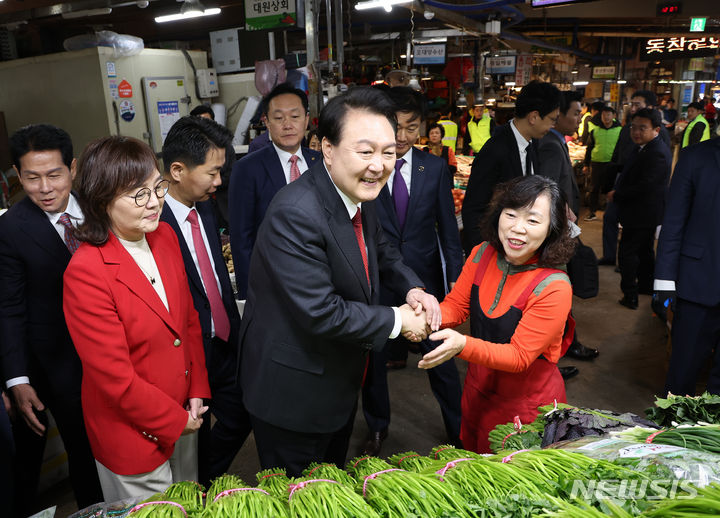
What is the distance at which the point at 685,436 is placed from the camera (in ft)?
4.19

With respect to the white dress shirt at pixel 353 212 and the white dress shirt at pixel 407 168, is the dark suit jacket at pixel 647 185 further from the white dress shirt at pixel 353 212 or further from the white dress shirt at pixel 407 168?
the white dress shirt at pixel 353 212

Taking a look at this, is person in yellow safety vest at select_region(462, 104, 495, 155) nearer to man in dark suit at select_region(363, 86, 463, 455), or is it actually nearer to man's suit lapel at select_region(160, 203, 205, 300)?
man in dark suit at select_region(363, 86, 463, 455)

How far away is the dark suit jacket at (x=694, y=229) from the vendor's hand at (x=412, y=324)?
1.73 meters

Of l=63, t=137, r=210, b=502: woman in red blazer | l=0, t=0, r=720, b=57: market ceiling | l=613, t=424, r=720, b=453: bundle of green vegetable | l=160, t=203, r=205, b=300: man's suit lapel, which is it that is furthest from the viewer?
l=0, t=0, r=720, b=57: market ceiling

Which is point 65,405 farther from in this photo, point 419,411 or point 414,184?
point 419,411

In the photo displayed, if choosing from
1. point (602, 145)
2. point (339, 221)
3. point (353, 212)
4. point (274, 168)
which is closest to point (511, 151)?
point (274, 168)

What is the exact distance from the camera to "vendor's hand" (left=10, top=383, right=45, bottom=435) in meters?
2.15

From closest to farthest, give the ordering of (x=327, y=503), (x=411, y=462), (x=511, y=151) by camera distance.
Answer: (x=327, y=503), (x=411, y=462), (x=511, y=151)

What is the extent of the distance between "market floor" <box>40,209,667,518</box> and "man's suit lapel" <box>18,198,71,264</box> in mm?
1483

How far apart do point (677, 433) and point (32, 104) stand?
Result: 22.7 feet

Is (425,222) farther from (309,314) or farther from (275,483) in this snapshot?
(275,483)

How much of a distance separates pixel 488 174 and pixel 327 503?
2751 mm

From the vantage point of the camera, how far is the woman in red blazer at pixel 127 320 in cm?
163

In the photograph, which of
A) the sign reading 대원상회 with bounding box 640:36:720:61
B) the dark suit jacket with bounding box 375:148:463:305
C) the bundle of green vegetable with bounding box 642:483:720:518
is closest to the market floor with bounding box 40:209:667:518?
the dark suit jacket with bounding box 375:148:463:305
